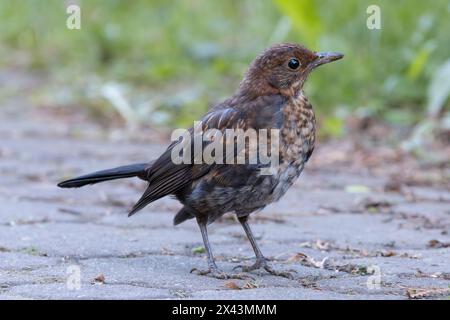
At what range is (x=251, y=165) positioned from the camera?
14.6 ft

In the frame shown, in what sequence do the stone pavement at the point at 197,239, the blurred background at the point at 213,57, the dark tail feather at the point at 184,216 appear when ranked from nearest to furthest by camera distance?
the stone pavement at the point at 197,239 < the dark tail feather at the point at 184,216 < the blurred background at the point at 213,57

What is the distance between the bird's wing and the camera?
461 cm

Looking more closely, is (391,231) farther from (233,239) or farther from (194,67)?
(194,67)

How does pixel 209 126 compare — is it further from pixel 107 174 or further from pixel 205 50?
pixel 205 50

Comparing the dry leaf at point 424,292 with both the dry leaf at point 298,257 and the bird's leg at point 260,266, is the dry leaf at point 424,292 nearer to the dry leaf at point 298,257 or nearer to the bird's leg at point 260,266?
the bird's leg at point 260,266

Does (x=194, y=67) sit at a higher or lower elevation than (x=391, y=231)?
higher

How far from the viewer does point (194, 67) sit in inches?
408

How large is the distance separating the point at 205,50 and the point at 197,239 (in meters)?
5.77

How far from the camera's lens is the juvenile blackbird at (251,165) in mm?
4492

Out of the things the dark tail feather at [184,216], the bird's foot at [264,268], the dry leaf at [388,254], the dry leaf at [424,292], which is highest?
the dark tail feather at [184,216]

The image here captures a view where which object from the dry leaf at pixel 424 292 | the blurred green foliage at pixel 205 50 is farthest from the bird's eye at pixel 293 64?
the blurred green foliage at pixel 205 50

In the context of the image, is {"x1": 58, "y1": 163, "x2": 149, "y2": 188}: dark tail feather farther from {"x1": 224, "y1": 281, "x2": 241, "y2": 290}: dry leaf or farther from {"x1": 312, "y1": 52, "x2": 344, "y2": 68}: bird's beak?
{"x1": 224, "y1": 281, "x2": 241, "y2": 290}: dry leaf
